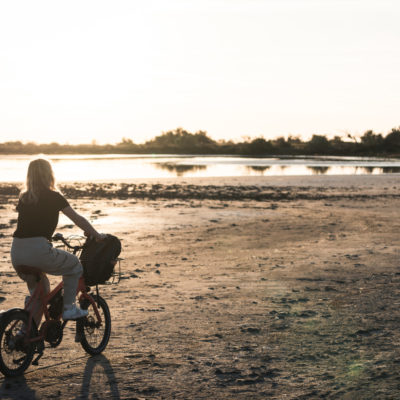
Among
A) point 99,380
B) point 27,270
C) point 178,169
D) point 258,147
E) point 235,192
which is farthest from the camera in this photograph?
point 258,147

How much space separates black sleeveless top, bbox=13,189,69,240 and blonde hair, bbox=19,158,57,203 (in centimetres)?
5

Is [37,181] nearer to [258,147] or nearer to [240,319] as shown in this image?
[240,319]

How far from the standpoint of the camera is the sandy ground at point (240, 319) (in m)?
5.27

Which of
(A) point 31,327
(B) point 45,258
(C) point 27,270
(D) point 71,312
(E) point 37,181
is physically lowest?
(A) point 31,327

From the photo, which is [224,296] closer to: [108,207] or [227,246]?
[227,246]

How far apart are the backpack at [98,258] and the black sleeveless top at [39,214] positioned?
21.6 inches

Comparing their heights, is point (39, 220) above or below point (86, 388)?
above

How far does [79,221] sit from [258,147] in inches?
5260

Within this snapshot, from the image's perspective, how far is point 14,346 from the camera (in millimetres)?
5277

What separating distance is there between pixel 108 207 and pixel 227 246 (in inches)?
397

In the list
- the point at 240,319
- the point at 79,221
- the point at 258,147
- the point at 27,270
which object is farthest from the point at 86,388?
the point at 258,147

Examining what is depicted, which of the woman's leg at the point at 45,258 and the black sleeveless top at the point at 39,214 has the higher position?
the black sleeveless top at the point at 39,214

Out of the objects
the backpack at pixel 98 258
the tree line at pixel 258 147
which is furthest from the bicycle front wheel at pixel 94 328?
the tree line at pixel 258 147

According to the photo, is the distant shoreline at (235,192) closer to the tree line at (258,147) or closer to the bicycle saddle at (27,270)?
the bicycle saddle at (27,270)
